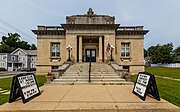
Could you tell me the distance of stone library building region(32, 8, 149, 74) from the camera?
73.6ft

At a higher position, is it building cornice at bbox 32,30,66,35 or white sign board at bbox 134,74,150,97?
building cornice at bbox 32,30,66,35

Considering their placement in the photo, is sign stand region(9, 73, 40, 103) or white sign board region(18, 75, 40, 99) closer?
sign stand region(9, 73, 40, 103)

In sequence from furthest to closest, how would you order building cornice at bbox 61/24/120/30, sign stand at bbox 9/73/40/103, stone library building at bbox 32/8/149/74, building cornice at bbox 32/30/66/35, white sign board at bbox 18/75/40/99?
1. building cornice at bbox 32/30/66/35
2. stone library building at bbox 32/8/149/74
3. building cornice at bbox 61/24/120/30
4. white sign board at bbox 18/75/40/99
5. sign stand at bbox 9/73/40/103

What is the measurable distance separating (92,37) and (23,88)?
61.1 ft

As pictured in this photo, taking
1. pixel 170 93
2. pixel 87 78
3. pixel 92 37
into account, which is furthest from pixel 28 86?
pixel 92 37

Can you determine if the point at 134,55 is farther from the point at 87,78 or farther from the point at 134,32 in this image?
the point at 87,78

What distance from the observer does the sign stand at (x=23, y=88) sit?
5400mm

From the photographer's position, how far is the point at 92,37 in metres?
23.5

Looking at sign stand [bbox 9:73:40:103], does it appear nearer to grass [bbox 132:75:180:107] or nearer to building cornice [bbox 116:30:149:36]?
grass [bbox 132:75:180:107]

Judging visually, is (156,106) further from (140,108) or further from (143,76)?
(143,76)

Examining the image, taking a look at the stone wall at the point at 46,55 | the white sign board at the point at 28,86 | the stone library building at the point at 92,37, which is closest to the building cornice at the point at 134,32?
the stone library building at the point at 92,37

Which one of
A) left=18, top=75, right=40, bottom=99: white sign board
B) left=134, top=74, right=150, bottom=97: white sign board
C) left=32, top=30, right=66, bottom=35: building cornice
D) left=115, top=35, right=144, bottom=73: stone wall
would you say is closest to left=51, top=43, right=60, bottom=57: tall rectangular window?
left=32, top=30, right=66, bottom=35: building cornice

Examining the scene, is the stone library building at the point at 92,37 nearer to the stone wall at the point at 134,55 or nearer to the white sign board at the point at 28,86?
the stone wall at the point at 134,55

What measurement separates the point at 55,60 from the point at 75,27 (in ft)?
20.6
